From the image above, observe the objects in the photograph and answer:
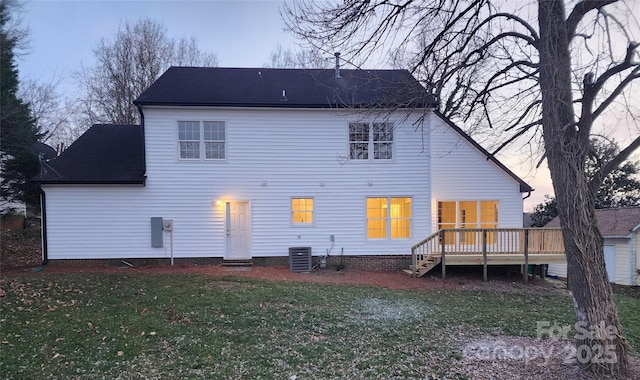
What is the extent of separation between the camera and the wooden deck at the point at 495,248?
10.9 metres

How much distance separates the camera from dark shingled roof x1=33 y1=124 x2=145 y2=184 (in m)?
11.4

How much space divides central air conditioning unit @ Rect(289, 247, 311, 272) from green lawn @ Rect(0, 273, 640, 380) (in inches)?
93.6

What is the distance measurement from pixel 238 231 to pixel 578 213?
399 inches

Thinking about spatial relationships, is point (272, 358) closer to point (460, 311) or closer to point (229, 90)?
point (460, 311)

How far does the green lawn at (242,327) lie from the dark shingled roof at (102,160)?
3.69 m

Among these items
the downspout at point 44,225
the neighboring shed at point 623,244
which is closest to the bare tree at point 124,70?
the downspout at point 44,225

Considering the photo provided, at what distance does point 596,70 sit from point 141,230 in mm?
12594

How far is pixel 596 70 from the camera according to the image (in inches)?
162

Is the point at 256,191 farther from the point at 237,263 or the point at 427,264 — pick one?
the point at 427,264

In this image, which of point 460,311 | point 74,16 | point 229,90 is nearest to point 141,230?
point 229,90

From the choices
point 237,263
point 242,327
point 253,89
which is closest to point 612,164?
point 242,327

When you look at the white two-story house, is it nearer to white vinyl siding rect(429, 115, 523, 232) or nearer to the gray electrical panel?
the gray electrical panel

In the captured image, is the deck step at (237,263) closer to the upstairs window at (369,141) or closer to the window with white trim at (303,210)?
the window with white trim at (303,210)

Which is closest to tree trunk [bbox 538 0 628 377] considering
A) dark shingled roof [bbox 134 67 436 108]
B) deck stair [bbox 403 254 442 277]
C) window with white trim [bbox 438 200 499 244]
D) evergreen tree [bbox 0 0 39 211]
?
dark shingled roof [bbox 134 67 436 108]
